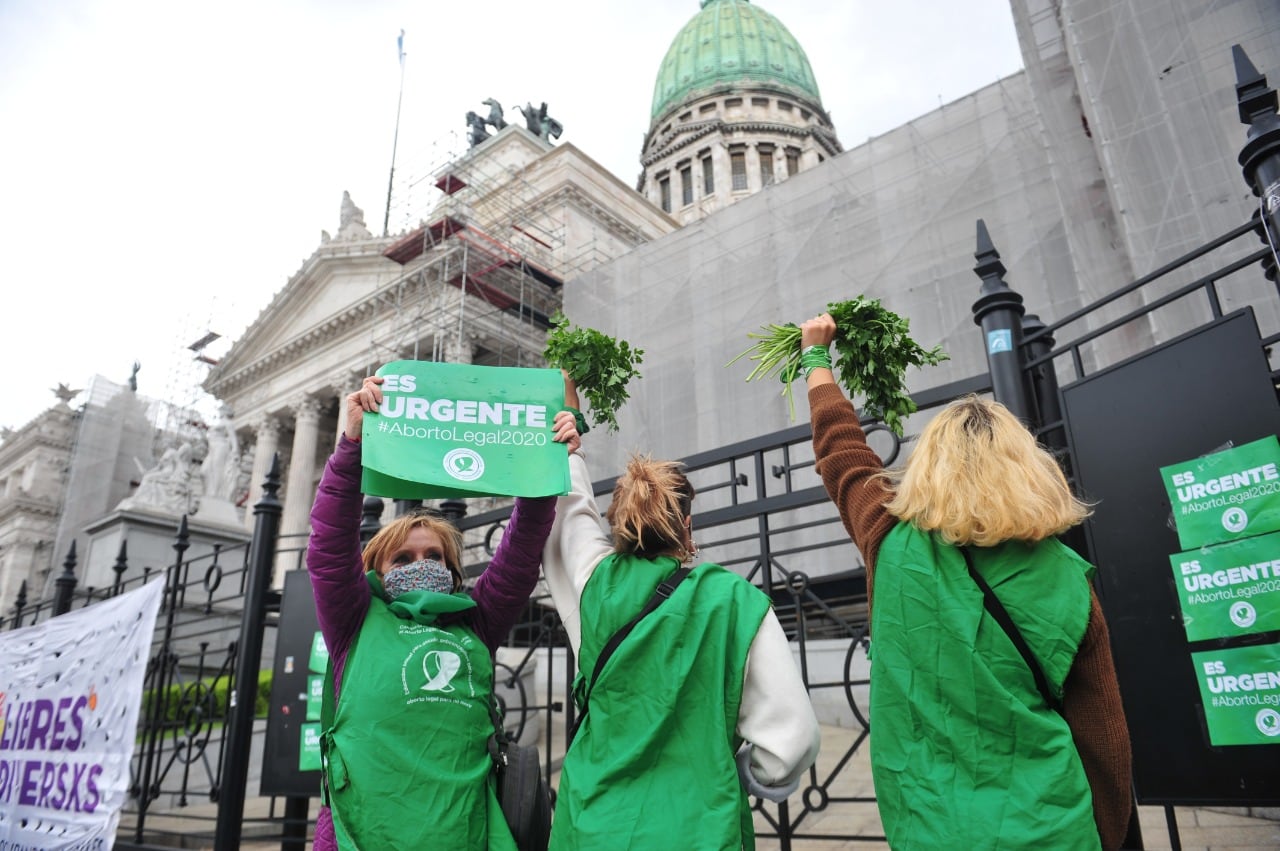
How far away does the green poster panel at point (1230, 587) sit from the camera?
119 inches

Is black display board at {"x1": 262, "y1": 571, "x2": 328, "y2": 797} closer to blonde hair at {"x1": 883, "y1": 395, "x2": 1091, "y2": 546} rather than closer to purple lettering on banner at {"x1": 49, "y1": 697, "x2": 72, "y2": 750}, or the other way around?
purple lettering on banner at {"x1": 49, "y1": 697, "x2": 72, "y2": 750}

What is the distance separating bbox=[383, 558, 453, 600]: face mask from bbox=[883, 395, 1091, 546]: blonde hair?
1450 mm

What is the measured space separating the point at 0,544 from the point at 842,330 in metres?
54.1

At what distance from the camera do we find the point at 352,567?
2750 millimetres

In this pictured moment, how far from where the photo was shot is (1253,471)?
3125 millimetres

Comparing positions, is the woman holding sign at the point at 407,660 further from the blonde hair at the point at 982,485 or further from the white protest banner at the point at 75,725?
the white protest banner at the point at 75,725

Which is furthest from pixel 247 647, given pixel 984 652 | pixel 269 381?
pixel 269 381

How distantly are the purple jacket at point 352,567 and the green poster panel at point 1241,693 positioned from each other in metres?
2.39

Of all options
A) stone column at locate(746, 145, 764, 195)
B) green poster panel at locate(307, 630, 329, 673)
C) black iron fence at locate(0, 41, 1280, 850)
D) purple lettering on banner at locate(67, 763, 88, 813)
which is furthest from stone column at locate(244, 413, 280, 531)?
green poster panel at locate(307, 630, 329, 673)

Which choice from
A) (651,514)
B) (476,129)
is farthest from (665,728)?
(476,129)

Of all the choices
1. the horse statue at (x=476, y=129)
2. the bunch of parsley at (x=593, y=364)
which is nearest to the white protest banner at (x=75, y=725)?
the bunch of parsley at (x=593, y=364)

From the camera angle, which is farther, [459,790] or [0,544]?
[0,544]

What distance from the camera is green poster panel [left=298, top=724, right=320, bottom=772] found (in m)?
5.37

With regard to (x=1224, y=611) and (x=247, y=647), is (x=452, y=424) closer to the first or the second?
(x=1224, y=611)
